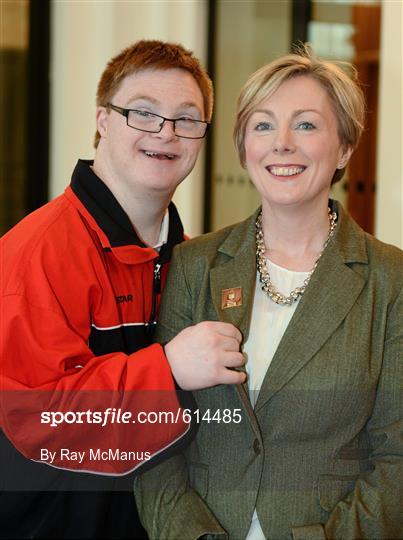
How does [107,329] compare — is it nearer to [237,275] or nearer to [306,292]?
[237,275]

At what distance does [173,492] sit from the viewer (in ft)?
5.66

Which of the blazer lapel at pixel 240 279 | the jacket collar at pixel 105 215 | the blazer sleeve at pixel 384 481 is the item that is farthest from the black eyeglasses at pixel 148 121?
the blazer sleeve at pixel 384 481

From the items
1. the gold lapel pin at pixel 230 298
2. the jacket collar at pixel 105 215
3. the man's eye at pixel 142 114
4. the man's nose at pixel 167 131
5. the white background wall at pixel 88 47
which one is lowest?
the gold lapel pin at pixel 230 298

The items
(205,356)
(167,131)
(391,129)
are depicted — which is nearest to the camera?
(205,356)

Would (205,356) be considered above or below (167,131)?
below

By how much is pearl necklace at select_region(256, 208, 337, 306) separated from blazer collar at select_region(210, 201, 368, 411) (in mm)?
16

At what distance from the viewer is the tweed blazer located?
→ 65.0 inches

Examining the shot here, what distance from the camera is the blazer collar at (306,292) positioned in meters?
1.66

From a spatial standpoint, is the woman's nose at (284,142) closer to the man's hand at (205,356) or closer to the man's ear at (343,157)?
the man's ear at (343,157)

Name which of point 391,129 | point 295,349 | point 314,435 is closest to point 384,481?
point 314,435

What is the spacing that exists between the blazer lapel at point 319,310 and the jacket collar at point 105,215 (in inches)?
15.1

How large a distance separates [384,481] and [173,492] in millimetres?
402

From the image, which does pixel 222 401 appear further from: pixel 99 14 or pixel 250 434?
pixel 99 14

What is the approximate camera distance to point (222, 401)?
67.2 inches
